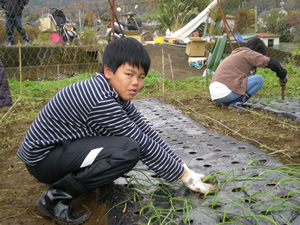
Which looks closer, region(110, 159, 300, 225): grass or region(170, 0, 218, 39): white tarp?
region(110, 159, 300, 225): grass

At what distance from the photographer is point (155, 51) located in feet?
31.7

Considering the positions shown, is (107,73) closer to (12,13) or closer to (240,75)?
(240,75)

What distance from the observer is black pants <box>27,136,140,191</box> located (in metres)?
1.31

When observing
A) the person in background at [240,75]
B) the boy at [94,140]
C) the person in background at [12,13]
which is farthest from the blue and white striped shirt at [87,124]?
the person in background at [12,13]

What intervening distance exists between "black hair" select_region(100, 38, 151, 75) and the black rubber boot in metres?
0.61

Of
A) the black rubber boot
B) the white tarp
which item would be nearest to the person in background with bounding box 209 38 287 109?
the black rubber boot

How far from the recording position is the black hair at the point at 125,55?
1336 millimetres

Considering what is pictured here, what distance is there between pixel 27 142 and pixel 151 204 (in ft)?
2.21

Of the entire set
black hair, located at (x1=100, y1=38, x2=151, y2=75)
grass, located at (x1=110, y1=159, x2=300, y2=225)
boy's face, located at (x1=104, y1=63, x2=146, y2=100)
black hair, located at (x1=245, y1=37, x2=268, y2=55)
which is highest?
black hair, located at (x1=245, y1=37, x2=268, y2=55)

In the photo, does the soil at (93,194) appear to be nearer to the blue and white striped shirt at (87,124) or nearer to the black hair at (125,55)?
the blue and white striped shirt at (87,124)

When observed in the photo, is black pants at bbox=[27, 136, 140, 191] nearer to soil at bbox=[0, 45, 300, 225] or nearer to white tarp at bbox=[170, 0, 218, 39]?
soil at bbox=[0, 45, 300, 225]

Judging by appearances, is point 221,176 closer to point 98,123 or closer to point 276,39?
point 98,123

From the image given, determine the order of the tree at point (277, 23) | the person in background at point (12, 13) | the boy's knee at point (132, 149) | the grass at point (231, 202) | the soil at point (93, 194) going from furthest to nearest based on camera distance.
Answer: the tree at point (277, 23), the person in background at point (12, 13), the soil at point (93, 194), the boy's knee at point (132, 149), the grass at point (231, 202)

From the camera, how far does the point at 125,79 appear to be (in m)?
1.36
